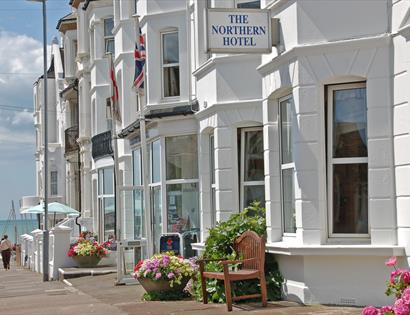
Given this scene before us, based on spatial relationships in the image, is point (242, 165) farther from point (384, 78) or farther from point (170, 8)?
point (170, 8)

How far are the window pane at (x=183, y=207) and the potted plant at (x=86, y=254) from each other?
5.63 meters

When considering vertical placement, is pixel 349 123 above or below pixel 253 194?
above

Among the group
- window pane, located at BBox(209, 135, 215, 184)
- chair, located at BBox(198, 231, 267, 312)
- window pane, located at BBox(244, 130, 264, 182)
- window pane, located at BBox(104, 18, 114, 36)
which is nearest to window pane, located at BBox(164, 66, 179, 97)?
window pane, located at BBox(209, 135, 215, 184)

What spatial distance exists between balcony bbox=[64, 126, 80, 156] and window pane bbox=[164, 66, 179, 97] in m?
19.9

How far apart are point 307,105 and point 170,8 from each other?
9197 mm

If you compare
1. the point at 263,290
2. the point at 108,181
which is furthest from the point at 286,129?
the point at 108,181

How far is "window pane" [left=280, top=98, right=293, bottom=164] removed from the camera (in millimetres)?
12844

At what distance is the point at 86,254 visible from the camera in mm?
24812

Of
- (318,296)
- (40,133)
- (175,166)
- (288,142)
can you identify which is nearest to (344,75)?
(288,142)

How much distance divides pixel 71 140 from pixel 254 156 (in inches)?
1040

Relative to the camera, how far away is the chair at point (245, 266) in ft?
40.1

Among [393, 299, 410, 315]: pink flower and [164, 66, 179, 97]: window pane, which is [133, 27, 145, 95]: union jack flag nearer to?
[164, 66, 179, 97]: window pane

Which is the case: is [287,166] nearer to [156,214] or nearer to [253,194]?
[253,194]

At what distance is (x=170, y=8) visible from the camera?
805 inches
